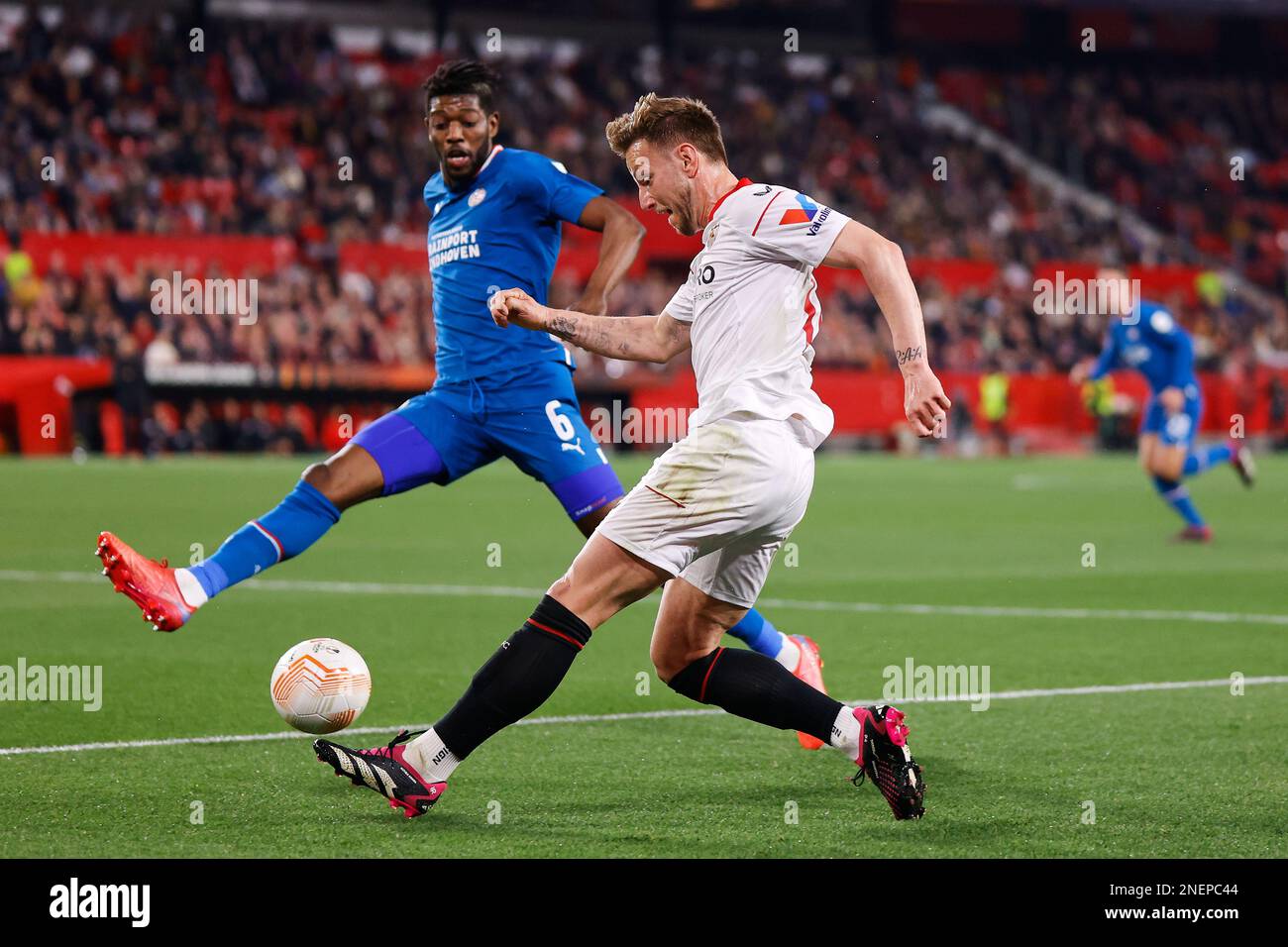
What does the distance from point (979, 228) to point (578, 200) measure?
32.9m

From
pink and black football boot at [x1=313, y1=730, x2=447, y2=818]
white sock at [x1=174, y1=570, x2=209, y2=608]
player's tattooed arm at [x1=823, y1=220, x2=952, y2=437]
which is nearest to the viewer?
player's tattooed arm at [x1=823, y1=220, x2=952, y2=437]

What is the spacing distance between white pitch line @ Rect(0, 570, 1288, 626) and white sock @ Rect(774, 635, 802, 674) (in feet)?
12.6

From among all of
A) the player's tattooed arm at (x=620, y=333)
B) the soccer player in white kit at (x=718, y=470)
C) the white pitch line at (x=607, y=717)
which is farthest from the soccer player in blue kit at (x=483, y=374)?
the soccer player in white kit at (x=718, y=470)

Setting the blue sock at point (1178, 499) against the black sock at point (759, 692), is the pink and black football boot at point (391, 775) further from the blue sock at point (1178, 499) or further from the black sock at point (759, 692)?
the blue sock at point (1178, 499)

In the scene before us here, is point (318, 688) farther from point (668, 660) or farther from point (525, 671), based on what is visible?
point (668, 660)

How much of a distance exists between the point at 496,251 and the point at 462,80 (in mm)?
704

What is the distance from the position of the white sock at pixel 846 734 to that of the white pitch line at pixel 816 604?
5.18 metres

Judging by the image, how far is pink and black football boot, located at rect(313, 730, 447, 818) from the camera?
5066 millimetres

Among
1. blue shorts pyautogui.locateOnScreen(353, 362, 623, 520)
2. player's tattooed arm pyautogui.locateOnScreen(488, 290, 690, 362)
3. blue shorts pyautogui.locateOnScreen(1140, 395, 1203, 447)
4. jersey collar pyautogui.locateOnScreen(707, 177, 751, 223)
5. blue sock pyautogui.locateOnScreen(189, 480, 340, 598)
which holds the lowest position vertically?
blue sock pyautogui.locateOnScreen(189, 480, 340, 598)

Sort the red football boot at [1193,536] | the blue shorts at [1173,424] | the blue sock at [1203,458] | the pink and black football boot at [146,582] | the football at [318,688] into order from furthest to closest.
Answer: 1. the blue sock at [1203,458]
2. the red football boot at [1193,536]
3. the blue shorts at [1173,424]
4. the pink and black football boot at [146,582]
5. the football at [318,688]

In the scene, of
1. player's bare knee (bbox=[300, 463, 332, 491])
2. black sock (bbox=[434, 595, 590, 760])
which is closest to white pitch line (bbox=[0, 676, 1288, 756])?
player's bare knee (bbox=[300, 463, 332, 491])

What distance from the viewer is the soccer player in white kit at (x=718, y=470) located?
499 centimetres

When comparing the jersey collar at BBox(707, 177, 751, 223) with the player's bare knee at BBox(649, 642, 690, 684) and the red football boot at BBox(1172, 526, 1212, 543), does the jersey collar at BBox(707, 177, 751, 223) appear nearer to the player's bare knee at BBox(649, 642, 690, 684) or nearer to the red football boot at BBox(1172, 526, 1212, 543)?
the player's bare knee at BBox(649, 642, 690, 684)
